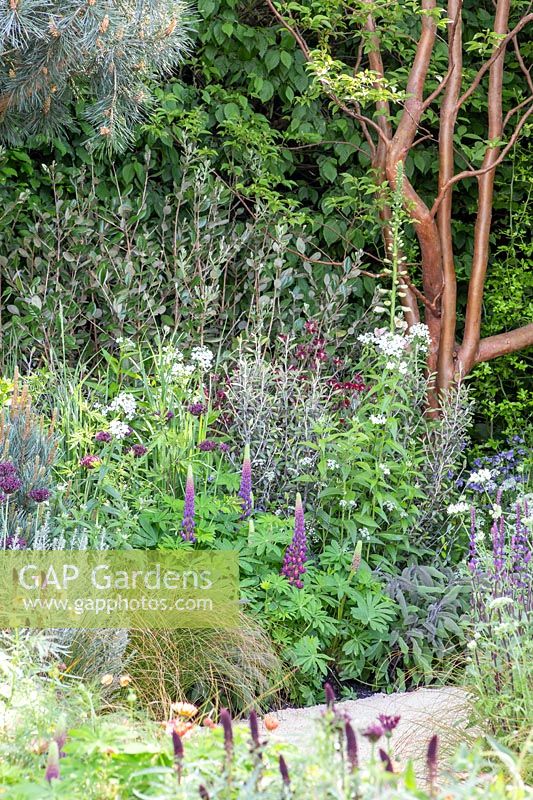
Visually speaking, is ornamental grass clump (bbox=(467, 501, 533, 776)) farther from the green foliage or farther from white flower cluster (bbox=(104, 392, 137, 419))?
white flower cluster (bbox=(104, 392, 137, 419))

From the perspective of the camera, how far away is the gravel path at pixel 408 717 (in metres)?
2.80

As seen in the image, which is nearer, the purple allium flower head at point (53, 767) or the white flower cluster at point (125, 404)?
the purple allium flower head at point (53, 767)

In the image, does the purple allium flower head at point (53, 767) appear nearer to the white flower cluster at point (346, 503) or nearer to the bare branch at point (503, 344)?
the white flower cluster at point (346, 503)

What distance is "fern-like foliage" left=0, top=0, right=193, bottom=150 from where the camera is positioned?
3.22 metres

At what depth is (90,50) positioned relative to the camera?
11.2 ft

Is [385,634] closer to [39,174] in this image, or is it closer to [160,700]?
[160,700]

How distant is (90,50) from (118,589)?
1915 millimetres

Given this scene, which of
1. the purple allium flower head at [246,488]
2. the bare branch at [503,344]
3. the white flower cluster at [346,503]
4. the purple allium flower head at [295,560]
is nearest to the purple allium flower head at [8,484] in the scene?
the purple allium flower head at [246,488]

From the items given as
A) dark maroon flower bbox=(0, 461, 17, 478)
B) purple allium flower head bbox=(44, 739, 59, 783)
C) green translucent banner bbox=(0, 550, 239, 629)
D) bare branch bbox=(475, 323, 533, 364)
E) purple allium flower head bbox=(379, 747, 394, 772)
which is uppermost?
bare branch bbox=(475, 323, 533, 364)

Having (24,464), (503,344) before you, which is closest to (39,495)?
(24,464)

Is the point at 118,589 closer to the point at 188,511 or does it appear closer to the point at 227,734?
the point at 188,511

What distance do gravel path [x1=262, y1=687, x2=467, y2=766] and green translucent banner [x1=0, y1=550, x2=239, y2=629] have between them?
0.41 meters

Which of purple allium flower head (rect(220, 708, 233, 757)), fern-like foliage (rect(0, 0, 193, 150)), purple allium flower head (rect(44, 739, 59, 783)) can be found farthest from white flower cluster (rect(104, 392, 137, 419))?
purple allium flower head (rect(220, 708, 233, 757))

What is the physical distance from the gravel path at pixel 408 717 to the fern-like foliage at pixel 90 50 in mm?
2219
